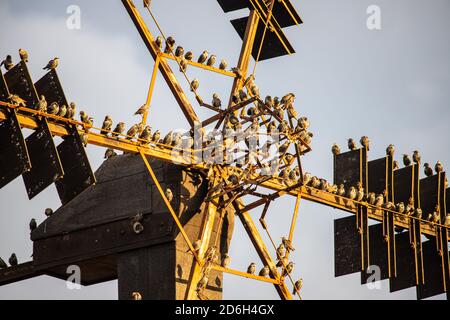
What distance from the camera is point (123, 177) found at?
164 ft

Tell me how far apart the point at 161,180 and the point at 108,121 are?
3383 mm

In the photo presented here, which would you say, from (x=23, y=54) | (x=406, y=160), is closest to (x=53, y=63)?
(x=23, y=54)

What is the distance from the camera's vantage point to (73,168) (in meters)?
45.1

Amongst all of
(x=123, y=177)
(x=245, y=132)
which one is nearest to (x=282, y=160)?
(x=245, y=132)

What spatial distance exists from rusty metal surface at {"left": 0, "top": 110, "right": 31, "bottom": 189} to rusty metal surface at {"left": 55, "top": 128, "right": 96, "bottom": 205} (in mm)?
2054

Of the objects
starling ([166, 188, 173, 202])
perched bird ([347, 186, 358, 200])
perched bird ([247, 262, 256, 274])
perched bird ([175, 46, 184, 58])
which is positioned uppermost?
perched bird ([175, 46, 184, 58])

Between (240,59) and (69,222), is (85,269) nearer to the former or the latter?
(69,222)

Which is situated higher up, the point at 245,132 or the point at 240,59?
the point at 240,59

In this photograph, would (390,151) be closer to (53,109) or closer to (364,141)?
(364,141)

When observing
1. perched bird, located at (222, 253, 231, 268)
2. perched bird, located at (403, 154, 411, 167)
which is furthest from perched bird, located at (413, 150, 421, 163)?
perched bird, located at (222, 253, 231, 268)

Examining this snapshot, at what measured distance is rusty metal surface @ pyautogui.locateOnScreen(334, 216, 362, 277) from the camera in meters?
55.8

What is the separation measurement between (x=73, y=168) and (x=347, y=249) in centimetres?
1462

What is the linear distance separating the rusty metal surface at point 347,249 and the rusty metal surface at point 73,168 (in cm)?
1406

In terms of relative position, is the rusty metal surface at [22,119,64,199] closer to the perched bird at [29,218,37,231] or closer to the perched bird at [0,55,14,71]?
the perched bird at [0,55,14,71]
